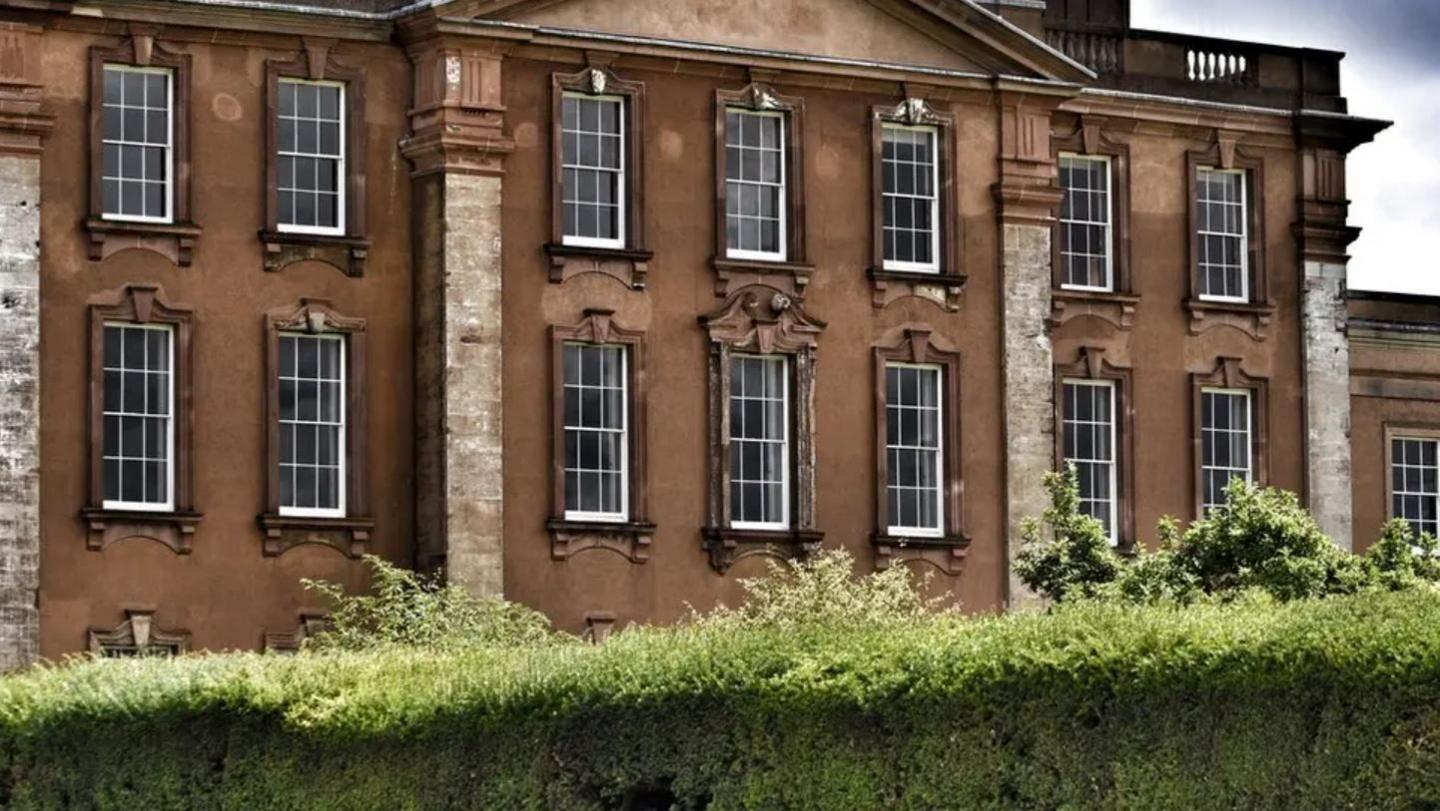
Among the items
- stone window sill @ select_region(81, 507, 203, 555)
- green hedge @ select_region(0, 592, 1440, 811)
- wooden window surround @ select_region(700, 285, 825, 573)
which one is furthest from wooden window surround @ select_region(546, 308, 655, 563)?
green hedge @ select_region(0, 592, 1440, 811)

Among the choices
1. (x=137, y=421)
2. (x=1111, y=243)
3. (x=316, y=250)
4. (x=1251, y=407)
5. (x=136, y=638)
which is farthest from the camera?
(x=1251, y=407)

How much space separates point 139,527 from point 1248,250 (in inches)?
742

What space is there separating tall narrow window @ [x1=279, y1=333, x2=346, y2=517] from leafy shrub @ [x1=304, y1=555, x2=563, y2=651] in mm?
1126

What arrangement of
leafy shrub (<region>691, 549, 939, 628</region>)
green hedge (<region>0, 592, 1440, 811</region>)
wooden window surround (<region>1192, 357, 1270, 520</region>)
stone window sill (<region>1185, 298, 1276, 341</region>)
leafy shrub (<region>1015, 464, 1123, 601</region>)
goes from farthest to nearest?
1. stone window sill (<region>1185, 298, 1276, 341</region>)
2. wooden window surround (<region>1192, 357, 1270, 520</region>)
3. leafy shrub (<region>691, 549, 939, 628</region>)
4. leafy shrub (<region>1015, 464, 1123, 601</region>)
5. green hedge (<region>0, 592, 1440, 811</region>)

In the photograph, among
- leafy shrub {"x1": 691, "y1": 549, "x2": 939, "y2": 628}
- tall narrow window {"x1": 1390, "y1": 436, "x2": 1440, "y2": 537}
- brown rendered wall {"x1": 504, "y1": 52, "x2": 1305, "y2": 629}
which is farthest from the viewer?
tall narrow window {"x1": 1390, "y1": 436, "x2": 1440, "y2": 537}

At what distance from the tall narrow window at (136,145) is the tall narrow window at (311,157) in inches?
62.3

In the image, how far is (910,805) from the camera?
85.0 ft

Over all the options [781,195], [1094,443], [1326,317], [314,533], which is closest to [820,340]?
[781,195]

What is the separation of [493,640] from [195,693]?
10.5 meters

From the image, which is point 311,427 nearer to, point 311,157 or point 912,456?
point 311,157

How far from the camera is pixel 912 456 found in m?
50.7

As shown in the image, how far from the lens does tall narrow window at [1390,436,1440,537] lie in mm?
57594

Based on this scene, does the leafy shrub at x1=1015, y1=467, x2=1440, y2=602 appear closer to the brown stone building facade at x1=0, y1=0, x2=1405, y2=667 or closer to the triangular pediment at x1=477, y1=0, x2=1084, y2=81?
the brown stone building facade at x1=0, y1=0, x2=1405, y2=667

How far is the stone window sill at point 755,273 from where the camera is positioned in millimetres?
49344
